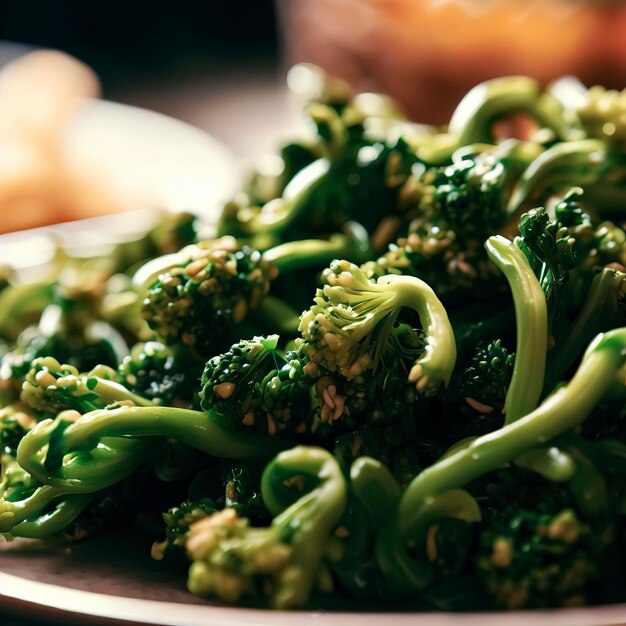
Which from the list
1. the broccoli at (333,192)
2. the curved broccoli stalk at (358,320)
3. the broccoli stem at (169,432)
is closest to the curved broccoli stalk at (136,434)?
the broccoli stem at (169,432)

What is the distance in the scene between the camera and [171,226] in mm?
1227

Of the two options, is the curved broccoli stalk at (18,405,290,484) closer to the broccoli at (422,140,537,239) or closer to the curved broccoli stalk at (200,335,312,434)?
the curved broccoli stalk at (200,335,312,434)

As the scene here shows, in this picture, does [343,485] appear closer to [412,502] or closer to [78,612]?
Result: [412,502]

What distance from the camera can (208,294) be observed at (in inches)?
36.1

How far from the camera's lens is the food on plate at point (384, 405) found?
694 mm

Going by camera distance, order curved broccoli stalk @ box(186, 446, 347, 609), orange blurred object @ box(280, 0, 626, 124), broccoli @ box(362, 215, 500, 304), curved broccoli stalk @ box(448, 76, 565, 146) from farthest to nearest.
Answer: orange blurred object @ box(280, 0, 626, 124)
curved broccoli stalk @ box(448, 76, 565, 146)
broccoli @ box(362, 215, 500, 304)
curved broccoli stalk @ box(186, 446, 347, 609)

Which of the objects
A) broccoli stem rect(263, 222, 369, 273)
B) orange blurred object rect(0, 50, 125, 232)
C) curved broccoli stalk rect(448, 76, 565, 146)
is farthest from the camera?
orange blurred object rect(0, 50, 125, 232)

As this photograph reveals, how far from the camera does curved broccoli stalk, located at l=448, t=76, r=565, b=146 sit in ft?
3.72

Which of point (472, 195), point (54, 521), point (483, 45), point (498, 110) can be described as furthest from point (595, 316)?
point (483, 45)

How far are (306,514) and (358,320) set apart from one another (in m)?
0.19

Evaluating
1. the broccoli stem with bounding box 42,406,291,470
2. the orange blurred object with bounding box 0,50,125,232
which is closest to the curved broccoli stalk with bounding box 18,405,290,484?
the broccoli stem with bounding box 42,406,291,470

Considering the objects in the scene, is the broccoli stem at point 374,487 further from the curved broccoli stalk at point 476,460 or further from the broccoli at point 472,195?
the broccoli at point 472,195

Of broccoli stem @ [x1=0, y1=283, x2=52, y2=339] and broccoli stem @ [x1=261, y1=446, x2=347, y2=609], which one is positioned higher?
broccoli stem @ [x1=261, y1=446, x2=347, y2=609]

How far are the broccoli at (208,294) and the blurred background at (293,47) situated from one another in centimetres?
38
